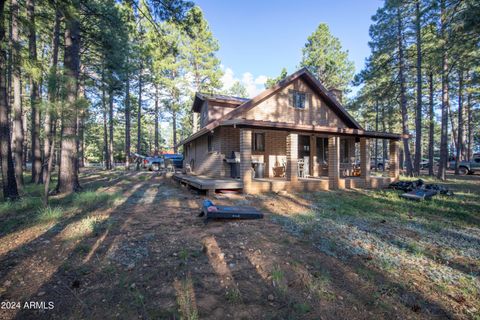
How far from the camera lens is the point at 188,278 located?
2523mm

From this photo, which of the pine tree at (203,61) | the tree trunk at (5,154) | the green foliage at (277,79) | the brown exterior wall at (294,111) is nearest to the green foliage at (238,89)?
the green foliage at (277,79)

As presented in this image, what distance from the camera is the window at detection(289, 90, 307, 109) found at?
11.2 meters

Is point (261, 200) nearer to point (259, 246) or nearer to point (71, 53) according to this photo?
point (259, 246)

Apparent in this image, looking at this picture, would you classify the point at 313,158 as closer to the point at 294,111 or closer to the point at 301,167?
the point at 301,167

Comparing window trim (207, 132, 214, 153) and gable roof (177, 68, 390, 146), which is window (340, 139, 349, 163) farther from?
window trim (207, 132, 214, 153)

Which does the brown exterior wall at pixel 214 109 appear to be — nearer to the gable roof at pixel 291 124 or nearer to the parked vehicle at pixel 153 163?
the gable roof at pixel 291 124

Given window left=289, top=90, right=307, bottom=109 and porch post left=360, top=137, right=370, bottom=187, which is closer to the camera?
porch post left=360, top=137, right=370, bottom=187

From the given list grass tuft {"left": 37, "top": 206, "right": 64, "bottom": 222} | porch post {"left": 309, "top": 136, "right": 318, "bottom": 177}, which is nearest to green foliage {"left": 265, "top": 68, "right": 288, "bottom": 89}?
porch post {"left": 309, "top": 136, "right": 318, "bottom": 177}

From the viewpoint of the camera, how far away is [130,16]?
7566mm

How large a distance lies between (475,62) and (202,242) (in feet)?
44.2

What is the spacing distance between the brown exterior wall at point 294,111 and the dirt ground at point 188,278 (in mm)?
7406

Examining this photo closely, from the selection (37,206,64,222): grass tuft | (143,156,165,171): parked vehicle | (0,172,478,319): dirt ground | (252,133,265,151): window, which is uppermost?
(252,133,265,151): window

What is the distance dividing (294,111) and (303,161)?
2.71 meters

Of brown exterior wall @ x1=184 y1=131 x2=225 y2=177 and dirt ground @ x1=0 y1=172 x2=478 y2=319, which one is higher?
brown exterior wall @ x1=184 y1=131 x2=225 y2=177
